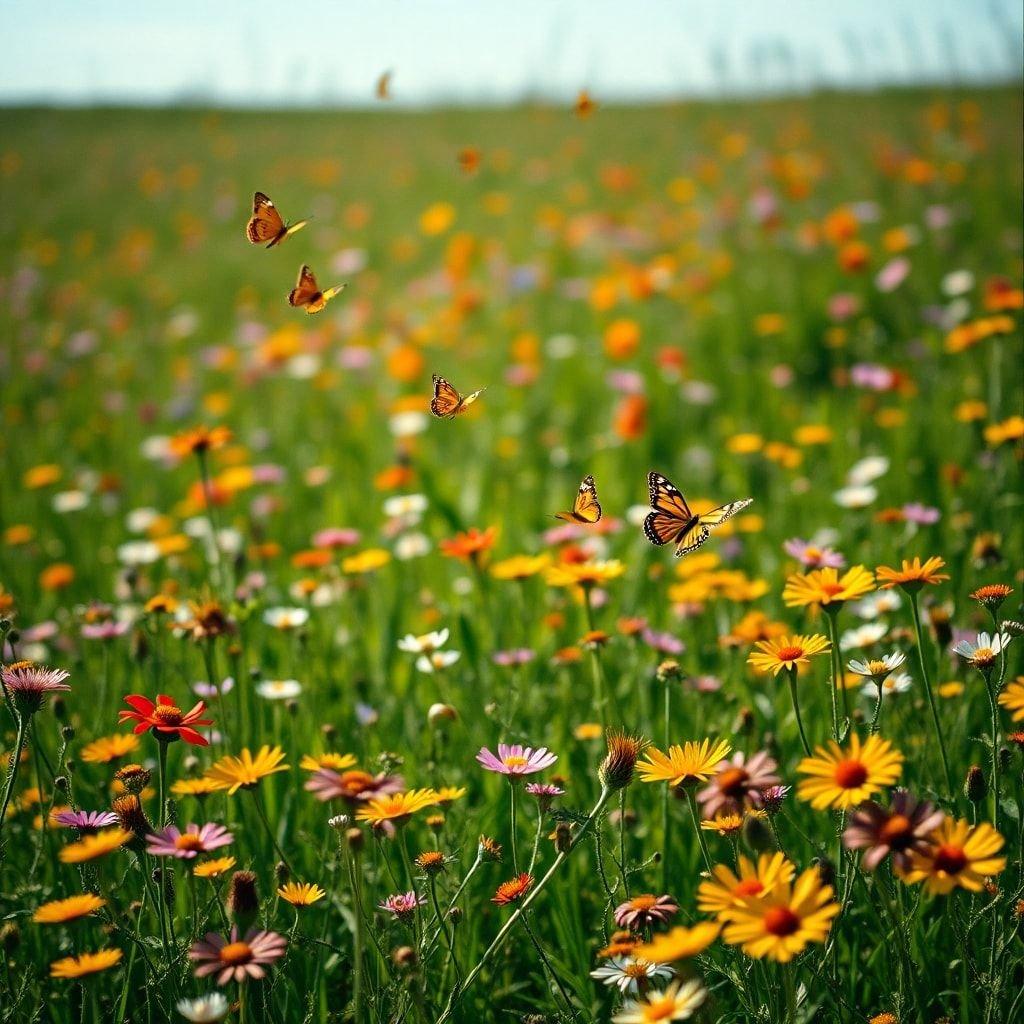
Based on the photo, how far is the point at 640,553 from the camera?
2521mm

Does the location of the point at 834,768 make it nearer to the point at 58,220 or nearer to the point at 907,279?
the point at 907,279

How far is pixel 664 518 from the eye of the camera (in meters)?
1.30

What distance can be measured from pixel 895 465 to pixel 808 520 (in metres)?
0.33

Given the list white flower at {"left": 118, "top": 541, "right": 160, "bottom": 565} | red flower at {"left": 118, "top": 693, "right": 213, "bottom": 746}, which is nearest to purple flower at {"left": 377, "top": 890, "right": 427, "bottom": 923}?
red flower at {"left": 118, "top": 693, "right": 213, "bottom": 746}

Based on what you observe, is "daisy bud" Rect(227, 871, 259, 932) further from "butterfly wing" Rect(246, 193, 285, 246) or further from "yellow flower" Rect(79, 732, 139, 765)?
"butterfly wing" Rect(246, 193, 285, 246)

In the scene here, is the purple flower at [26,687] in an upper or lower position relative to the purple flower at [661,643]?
upper

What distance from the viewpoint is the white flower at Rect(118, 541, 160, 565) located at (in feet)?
8.25

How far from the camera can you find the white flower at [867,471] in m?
2.50

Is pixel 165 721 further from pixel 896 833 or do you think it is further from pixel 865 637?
pixel 865 637

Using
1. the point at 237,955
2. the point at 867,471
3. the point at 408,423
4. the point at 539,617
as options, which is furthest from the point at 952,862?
the point at 408,423

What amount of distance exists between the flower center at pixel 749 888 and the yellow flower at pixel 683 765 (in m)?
0.16

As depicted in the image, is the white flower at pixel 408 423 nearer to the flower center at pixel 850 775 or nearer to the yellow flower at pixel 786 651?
the yellow flower at pixel 786 651

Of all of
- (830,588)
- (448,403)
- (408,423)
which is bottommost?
(830,588)

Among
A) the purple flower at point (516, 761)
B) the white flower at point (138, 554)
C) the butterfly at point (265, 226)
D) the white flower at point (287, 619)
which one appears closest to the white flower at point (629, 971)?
the purple flower at point (516, 761)
